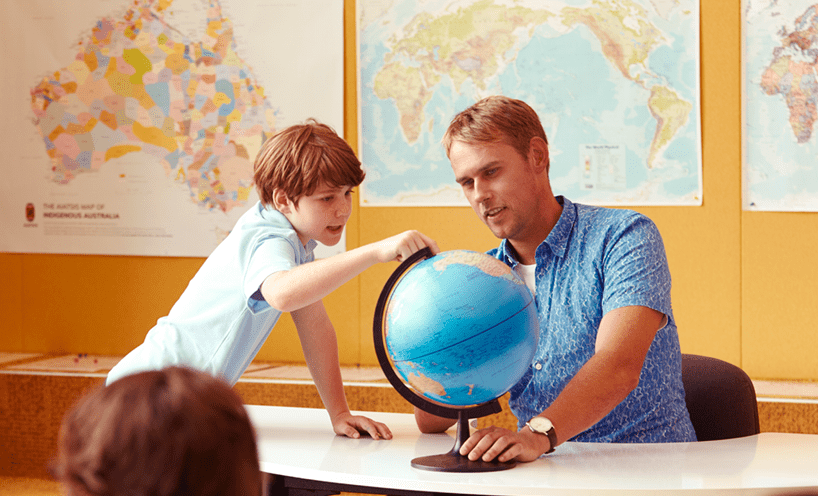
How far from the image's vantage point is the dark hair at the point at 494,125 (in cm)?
168

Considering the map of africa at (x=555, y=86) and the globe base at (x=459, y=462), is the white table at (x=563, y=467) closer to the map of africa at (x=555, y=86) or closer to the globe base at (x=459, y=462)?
the globe base at (x=459, y=462)

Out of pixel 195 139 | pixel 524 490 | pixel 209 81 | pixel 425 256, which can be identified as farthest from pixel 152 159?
pixel 524 490

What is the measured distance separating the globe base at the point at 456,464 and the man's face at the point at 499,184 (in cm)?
60

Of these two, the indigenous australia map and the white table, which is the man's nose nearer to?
the white table

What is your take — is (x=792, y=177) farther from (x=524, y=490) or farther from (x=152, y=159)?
(x=152, y=159)

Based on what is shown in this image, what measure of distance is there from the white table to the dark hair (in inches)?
25.5

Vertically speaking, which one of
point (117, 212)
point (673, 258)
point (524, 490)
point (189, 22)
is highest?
point (189, 22)

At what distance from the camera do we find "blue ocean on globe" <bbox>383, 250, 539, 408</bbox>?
125 centimetres

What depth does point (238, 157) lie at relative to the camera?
150 inches

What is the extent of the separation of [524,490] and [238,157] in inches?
116

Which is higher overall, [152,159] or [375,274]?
[152,159]

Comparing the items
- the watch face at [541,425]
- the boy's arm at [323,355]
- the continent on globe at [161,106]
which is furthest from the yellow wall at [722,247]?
the watch face at [541,425]

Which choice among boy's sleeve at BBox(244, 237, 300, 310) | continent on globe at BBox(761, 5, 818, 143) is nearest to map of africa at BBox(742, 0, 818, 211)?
continent on globe at BBox(761, 5, 818, 143)

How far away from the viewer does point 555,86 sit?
3449 millimetres
